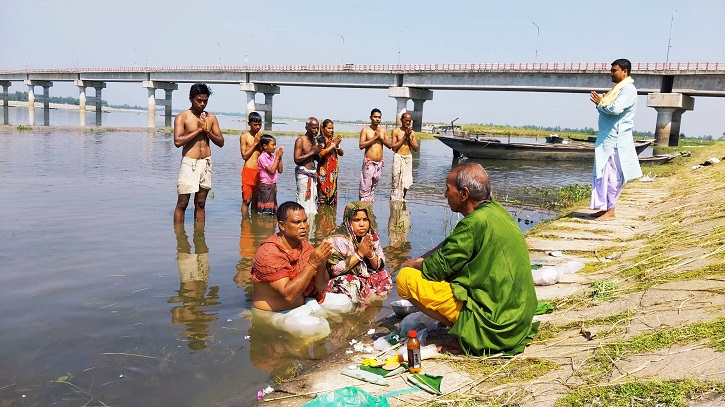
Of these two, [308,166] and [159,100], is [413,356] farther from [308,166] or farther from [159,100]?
[159,100]

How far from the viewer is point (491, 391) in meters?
3.11

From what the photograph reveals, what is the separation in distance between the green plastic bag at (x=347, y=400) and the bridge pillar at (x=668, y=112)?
39508mm

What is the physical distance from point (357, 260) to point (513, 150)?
21.3m

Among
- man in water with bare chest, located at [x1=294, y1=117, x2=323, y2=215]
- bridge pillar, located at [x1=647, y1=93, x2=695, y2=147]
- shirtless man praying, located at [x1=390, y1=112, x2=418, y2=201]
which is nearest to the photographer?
man in water with bare chest, located at [x1=294, y1=117, x2=323, y2=215]

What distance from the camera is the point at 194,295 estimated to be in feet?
17.4

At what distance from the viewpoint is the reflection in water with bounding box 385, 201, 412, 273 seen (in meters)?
7.07

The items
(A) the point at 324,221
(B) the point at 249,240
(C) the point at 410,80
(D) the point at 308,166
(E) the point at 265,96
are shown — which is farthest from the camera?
(E) the point at 265,96

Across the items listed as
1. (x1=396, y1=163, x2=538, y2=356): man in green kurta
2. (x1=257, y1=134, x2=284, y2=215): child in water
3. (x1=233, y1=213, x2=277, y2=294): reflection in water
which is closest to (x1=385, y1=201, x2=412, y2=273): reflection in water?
(x1=233, y1=213, x2=277, y2=294): reflection in water

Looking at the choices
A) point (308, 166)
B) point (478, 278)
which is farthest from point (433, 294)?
point (308, 166)

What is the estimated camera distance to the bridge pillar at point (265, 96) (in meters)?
59.4

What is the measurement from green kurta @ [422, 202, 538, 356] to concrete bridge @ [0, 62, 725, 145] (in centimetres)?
3752

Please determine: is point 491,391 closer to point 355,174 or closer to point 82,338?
point 82,338

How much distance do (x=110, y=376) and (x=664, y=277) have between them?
4.17m

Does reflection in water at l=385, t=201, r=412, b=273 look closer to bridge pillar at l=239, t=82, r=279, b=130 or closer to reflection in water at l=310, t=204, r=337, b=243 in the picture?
reflection in water at l=310, t=204, r=337, b=243
